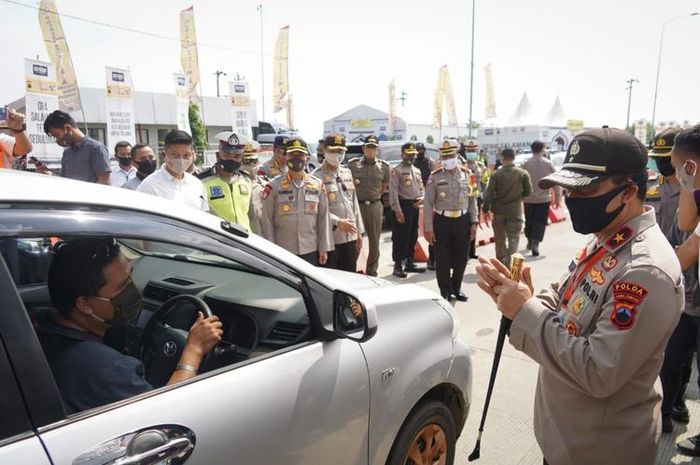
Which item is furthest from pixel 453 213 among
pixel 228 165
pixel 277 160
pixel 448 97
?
pixel 448 97

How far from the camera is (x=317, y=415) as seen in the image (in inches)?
64.1

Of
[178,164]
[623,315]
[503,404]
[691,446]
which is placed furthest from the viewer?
[178,164]

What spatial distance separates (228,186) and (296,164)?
0.67 m

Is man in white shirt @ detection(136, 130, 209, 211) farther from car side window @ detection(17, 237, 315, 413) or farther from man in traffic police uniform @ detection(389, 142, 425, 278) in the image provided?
man in traffic police uniform @ detection(389, 142, 425, 278)

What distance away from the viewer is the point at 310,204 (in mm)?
4641

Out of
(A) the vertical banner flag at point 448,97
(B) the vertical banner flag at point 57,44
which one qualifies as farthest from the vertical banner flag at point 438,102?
(B) the vertical banner flag at point 57,44

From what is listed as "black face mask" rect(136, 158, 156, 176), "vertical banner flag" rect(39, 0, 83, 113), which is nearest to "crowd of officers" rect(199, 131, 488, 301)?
"black face mask" rect(136, 158, 156, 176)

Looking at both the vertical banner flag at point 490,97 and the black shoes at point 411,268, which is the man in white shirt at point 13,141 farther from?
the vertical banner flag at point 490,97

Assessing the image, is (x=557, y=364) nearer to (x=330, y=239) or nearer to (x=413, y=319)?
(x=413, y=319)

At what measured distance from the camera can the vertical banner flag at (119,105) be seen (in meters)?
11.3

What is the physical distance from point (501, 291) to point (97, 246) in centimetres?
130

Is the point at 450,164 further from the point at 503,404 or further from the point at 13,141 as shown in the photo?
the point at 13,141

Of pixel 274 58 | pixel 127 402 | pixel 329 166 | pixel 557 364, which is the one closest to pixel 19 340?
pixel 127 402

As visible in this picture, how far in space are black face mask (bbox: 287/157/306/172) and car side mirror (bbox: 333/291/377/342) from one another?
295cm
